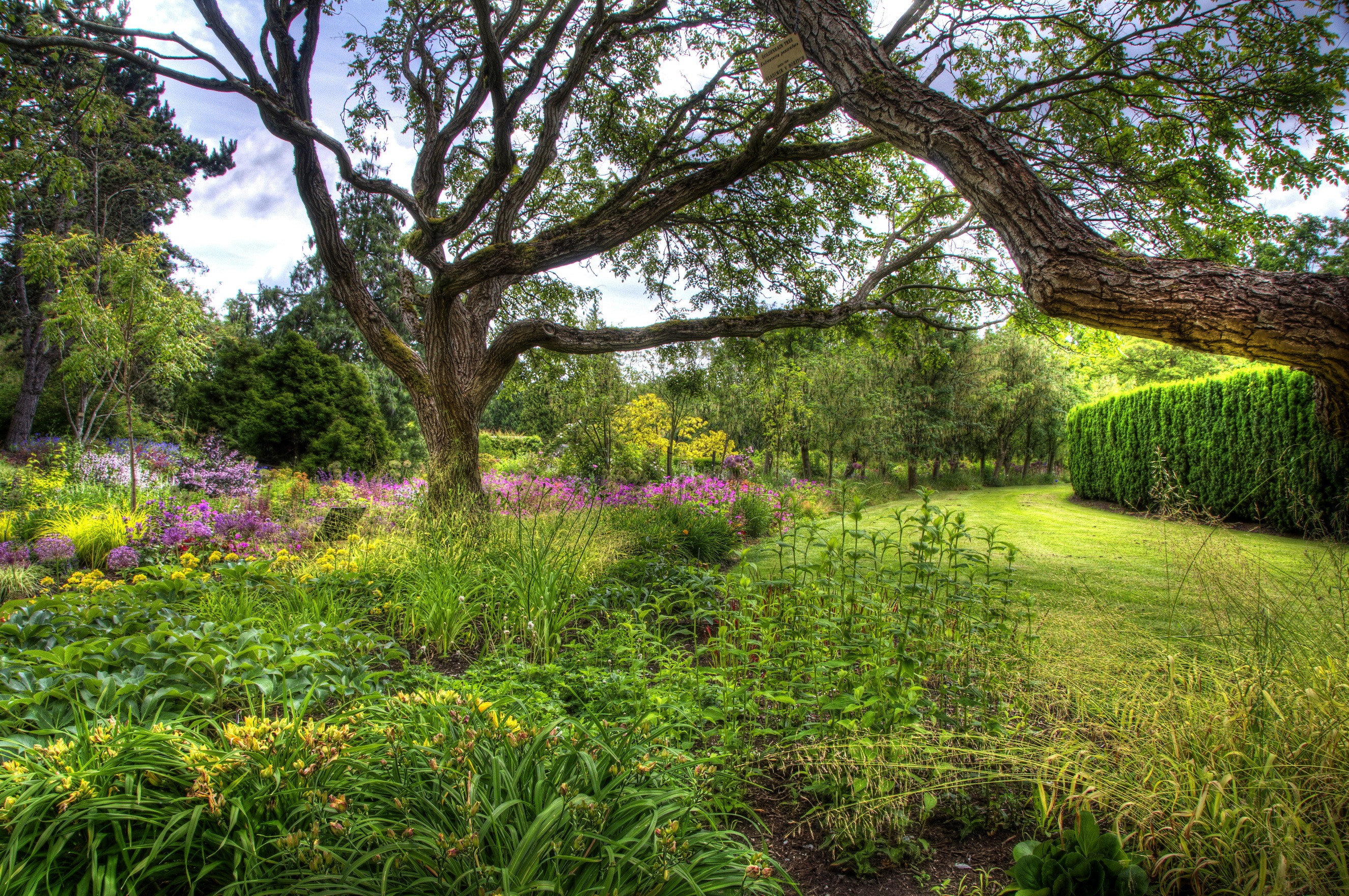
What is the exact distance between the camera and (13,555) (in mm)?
4488

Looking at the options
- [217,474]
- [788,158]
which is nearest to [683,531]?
[788,158]

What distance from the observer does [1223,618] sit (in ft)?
10.6

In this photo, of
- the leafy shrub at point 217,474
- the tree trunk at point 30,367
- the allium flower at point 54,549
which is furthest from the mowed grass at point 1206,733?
the tree trunk at point 30,367

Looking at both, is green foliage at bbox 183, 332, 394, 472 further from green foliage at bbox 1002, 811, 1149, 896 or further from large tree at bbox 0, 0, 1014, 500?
green foliage at bbox 1002, 811, 1149, 896

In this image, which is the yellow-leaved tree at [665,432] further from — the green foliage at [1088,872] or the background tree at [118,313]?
the green foliage at [1088,872]

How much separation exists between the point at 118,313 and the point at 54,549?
3.42 metres

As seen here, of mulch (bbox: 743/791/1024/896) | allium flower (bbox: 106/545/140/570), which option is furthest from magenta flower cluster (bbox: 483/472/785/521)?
mulch (bbox: 743/791/1024/896)

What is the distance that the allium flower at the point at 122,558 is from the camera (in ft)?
14.1

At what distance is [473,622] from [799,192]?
5.33 metres

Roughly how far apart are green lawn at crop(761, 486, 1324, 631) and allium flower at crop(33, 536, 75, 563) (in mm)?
7267

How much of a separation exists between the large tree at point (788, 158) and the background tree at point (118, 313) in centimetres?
266

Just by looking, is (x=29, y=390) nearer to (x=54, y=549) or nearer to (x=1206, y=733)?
(x=54, y=549)

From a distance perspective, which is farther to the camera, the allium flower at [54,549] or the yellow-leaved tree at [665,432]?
the yellow-leaved tree at [665,432]

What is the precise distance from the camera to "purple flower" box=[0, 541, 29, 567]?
4383 millimetres
